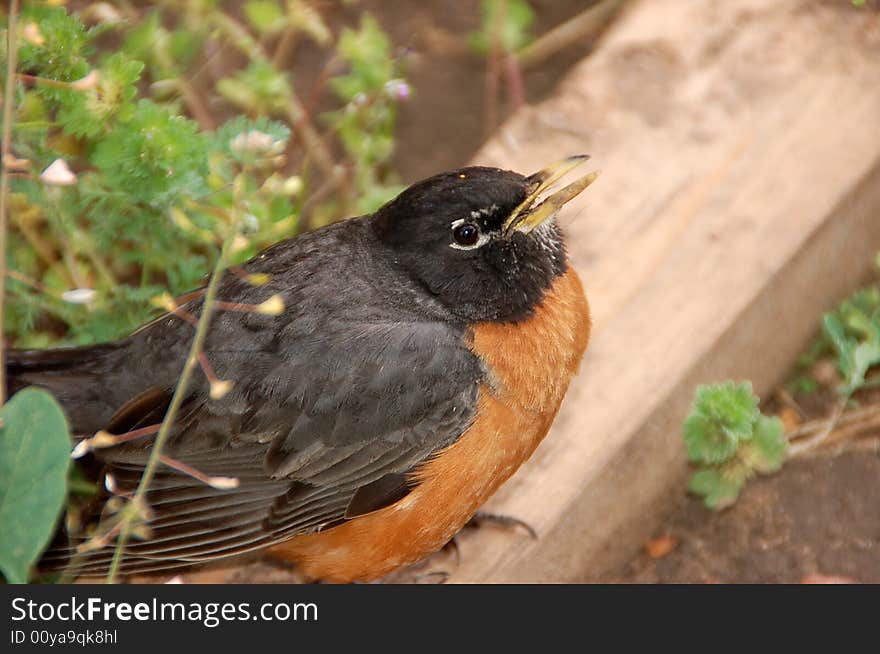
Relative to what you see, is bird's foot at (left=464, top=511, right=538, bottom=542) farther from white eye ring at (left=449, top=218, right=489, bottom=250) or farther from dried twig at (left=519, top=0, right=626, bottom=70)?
dried twig at (left=519, top=0, right=626, bottom=70)

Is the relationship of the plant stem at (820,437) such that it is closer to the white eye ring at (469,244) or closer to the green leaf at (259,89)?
the white eye ring at (469,244)

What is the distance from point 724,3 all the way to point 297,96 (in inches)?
72.0

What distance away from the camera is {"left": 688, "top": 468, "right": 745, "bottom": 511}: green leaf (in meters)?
3.85

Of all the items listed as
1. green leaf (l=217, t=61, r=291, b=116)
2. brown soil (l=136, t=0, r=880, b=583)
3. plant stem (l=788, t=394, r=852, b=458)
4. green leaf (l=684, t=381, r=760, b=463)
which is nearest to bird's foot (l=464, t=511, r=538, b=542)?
brown soil (l=136, t=0, r=880, b=583)

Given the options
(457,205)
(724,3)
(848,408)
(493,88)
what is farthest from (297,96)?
(848,408)

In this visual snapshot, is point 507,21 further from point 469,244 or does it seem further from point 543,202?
point 469,244

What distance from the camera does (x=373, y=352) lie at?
340cm

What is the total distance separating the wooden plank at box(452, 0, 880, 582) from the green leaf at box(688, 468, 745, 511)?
0.13 metres

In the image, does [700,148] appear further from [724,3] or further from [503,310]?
[503,310]

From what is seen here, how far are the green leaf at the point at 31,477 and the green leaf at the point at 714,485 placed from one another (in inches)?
75.8

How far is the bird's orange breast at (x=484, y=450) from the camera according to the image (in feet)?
11.4

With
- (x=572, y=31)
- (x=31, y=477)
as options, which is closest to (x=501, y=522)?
(x=31, y=477)

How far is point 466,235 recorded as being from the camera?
3500 millimetres

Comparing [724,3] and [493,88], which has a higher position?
[724,3]
